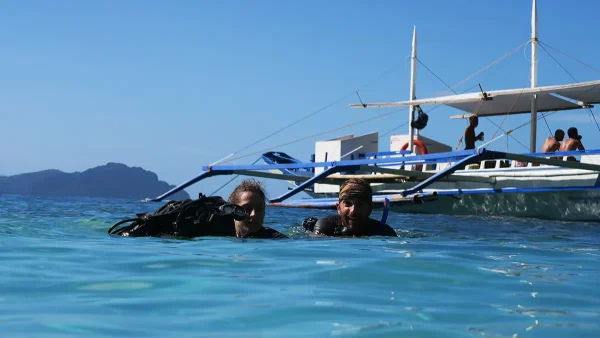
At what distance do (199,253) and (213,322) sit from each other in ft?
9.13

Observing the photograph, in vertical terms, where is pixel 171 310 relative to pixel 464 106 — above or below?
below

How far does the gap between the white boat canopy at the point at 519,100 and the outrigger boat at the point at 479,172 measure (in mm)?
32

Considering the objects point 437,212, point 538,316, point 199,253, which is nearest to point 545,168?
point 437,212

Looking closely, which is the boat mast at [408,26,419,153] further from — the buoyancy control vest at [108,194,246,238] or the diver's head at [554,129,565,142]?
the buoyancy control vest at [108,194,246,238]

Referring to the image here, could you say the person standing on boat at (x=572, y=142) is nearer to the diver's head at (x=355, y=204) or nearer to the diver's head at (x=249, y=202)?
the diver's head at (x=355, y=204)

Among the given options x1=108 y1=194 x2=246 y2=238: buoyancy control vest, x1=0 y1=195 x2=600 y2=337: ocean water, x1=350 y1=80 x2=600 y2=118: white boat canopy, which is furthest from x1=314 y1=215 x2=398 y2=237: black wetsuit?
x1=350 y1=80 x2=600 y2=118: white boat canopy

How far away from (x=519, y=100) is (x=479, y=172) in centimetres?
354

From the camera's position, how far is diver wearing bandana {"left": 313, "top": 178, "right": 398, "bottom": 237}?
26.7 feet

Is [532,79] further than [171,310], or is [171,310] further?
[532,79]

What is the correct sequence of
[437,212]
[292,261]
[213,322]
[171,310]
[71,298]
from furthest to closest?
[437,212] < [292,261] < [71,298] < [171,310] < [213,322]

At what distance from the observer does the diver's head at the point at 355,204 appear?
812 cm

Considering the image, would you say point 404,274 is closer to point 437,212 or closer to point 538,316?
point 538,316

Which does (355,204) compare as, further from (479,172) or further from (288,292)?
(479,172)

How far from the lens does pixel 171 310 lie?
378cm
